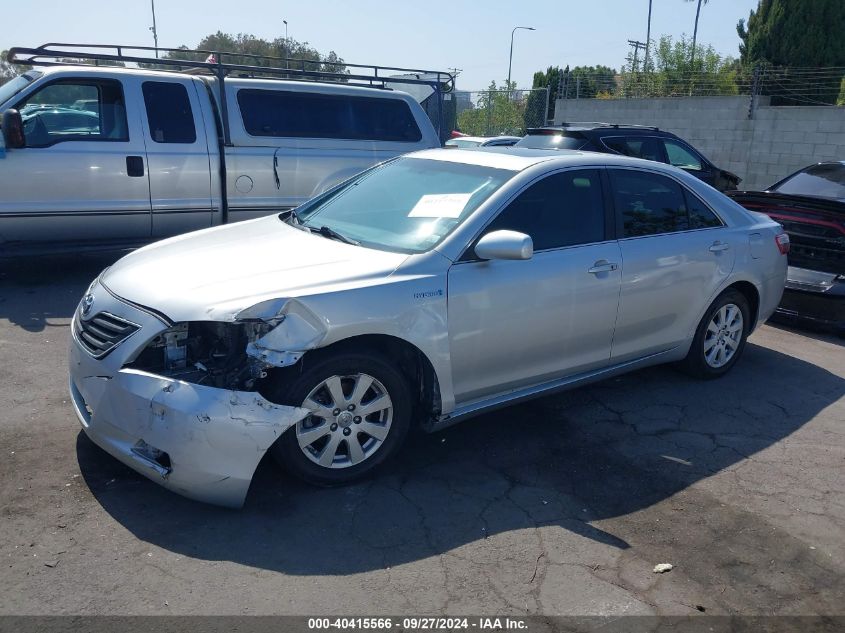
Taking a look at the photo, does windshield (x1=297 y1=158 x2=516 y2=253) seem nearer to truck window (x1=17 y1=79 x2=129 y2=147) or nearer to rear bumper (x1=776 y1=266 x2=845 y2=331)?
truck window (x1=17 y1=79 x2=129 y2=147)

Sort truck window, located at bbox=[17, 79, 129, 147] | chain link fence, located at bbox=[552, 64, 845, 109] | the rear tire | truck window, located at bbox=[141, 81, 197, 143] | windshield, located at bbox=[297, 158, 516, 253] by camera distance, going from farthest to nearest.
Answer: chain link fence, located at bbox=[552, 64, 845, 109], truck window, located at bbox=[141, 81, 197, 143], truck window, located at bbox=[17, 79, 129, 147], the rear tire, windshield, located at bbox=[297, 158, 516, 253]

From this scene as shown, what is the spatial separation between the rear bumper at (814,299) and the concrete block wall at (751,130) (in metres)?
10.2

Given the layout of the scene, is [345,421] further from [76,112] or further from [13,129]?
[76,112]

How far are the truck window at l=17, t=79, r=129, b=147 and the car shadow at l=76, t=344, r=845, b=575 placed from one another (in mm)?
4286

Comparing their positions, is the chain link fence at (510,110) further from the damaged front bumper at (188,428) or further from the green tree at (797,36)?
the damaged front bumper at (188,428)

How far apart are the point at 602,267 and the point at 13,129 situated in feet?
18.2

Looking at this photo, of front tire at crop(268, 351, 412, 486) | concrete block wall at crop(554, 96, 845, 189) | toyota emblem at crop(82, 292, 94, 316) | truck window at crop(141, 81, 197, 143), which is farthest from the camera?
concrete block wall at crop(554, 96, 845, 189)

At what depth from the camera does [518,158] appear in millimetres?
4668

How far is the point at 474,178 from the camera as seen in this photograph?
4500 mm

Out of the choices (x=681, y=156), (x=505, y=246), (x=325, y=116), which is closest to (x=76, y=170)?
(x=325, y=116)

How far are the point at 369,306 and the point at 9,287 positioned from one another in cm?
531

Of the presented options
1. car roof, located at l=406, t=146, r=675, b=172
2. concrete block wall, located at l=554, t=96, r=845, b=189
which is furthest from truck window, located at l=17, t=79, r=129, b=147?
concrete block wall, located at l=554, t=96, r=845, b=189

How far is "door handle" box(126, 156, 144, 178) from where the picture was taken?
7.47m

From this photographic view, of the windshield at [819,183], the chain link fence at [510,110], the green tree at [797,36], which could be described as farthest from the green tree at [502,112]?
the windshield at [819,183]
